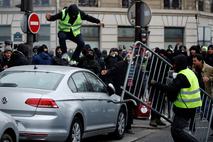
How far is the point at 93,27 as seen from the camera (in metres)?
43.6

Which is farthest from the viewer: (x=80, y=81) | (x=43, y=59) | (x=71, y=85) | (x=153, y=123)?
(x=153, y=123)

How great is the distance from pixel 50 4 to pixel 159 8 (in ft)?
27.5

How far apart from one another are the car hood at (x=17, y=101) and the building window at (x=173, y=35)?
35.3m

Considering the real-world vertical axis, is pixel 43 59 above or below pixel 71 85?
above

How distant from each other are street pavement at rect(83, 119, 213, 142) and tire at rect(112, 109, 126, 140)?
12cm

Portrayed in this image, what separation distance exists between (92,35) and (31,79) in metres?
32.7

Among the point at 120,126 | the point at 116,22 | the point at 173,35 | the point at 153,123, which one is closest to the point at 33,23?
the point at 153,123

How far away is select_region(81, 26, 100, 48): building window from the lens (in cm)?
4341

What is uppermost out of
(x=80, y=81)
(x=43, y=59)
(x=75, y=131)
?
(x=43, y=59)

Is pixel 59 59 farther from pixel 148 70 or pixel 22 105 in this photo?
pixel 22 105

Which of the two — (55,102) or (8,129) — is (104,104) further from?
(8,129)

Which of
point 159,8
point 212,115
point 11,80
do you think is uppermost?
point 159,8

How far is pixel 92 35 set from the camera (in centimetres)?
4369

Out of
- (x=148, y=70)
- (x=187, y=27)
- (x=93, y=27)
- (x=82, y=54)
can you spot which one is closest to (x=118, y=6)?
(x=93, y=27)
